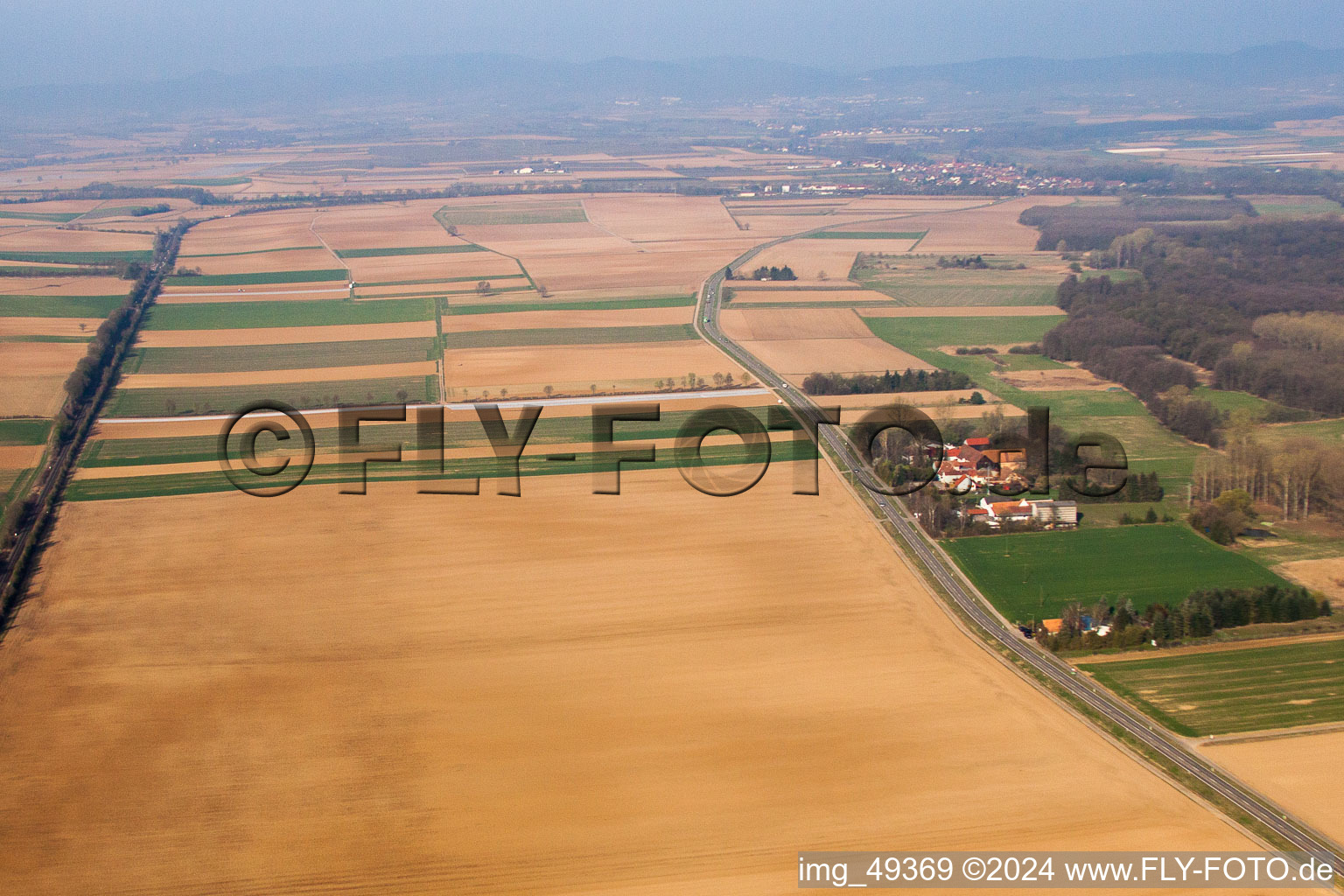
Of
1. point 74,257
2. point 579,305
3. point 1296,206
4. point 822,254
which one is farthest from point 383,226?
point 1296,206

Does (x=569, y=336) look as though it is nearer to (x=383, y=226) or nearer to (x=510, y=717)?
(x=510, y=717)

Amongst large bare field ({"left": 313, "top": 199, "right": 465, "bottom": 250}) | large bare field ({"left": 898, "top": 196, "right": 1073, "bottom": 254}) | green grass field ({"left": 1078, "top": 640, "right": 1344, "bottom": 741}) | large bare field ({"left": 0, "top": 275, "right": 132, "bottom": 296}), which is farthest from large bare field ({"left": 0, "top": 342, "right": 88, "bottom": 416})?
large bare field ({"left": 898, "top": 196, "right": 1073, "bottom": 254})

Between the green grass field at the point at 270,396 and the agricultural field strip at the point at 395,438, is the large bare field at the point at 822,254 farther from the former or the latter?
the agricultural field strip at the point at 395,438

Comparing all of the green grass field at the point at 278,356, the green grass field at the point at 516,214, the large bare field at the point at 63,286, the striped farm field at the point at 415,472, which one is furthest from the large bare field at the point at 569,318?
the green grass field at the point at 516,214

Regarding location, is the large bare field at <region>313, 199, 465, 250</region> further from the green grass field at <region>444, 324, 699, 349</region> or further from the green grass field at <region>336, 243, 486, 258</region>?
the green grass field at <region>444, 324, 699, 349</region>

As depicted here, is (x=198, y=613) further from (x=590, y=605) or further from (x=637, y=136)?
(x=637, y=136)
